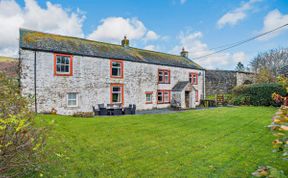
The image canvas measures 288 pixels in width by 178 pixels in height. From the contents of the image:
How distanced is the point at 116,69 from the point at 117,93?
2577 millimetres

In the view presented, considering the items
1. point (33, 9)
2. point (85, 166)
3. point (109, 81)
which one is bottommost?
point (85, 166)

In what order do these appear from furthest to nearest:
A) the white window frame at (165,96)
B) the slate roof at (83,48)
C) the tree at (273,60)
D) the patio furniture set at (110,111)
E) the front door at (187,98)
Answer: the tree at (273,60)
the front door at (187,98)
the white window frame at (165,96)
the patio furniture set at (110,111)
the slate roof at (83,48)

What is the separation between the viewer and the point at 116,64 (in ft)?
62.2

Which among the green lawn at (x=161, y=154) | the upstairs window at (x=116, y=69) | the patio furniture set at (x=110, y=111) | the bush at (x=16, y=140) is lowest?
the green lawn at (x=161, y=154)

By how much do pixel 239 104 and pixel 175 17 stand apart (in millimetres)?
14543

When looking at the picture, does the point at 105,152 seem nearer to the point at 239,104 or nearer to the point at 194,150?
the point at 194,150

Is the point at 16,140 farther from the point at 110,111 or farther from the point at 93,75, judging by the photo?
the point at 93,75

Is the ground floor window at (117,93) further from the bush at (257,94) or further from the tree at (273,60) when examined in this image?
the tree at (273,60)

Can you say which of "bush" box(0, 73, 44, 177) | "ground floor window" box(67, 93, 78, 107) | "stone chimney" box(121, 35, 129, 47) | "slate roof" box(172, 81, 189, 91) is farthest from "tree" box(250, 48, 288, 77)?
"bush" box(0, 73, 44, 177)

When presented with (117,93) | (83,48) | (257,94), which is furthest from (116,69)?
(257,94)

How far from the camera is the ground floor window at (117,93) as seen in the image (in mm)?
18609

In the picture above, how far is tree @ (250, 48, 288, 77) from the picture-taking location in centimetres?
3588

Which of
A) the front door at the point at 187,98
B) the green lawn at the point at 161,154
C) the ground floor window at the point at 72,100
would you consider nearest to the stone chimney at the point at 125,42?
the ground floor window at the point at 72,100

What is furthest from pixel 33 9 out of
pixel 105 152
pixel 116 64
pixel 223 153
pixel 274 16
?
pixel 274 16
